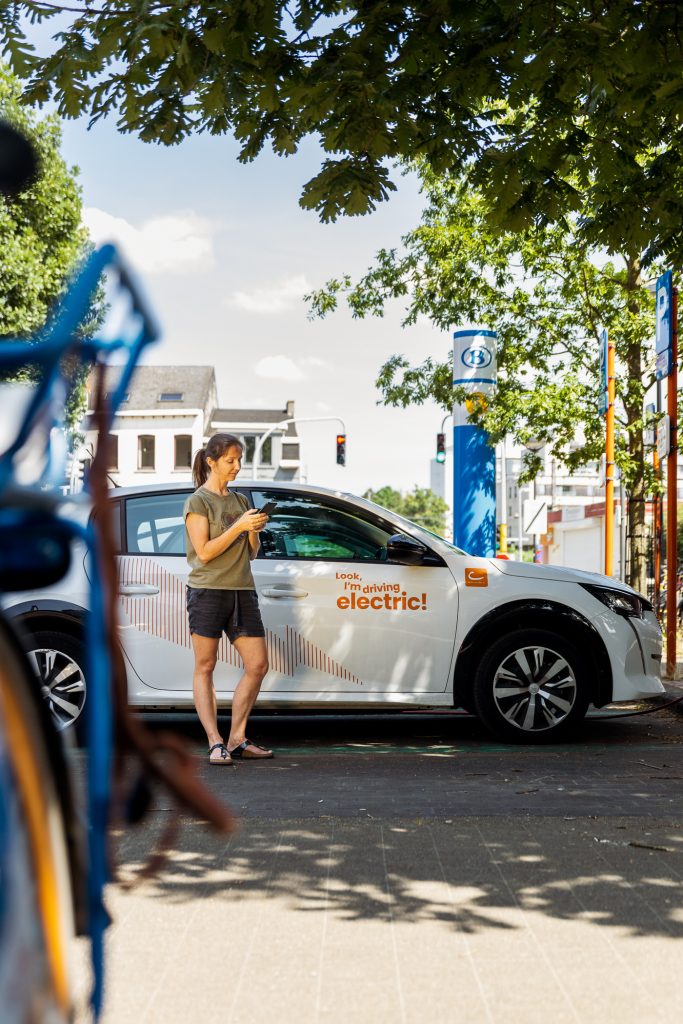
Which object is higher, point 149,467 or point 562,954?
point 149,467

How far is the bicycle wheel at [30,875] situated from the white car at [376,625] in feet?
23.7

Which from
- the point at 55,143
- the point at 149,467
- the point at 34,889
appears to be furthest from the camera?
the point at 149,467

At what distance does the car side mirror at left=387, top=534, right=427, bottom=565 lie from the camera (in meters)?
8.14

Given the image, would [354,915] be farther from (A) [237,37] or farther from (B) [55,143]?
(B) [55,143]

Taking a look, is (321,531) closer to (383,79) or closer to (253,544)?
(253,544)

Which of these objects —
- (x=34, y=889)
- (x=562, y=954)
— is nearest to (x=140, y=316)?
(x=34, y=889)

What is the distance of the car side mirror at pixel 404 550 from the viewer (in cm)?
814

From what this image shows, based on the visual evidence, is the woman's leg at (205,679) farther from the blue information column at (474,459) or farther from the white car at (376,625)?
the blue information column at (474,459)

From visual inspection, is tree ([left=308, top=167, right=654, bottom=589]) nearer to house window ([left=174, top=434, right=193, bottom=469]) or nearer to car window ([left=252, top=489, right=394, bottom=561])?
car window ([left=252, top=489, right=394, bottom=561])

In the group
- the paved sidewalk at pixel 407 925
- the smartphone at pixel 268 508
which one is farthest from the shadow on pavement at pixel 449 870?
the smartphone at pixel 268 508

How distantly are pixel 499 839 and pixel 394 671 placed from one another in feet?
9.22

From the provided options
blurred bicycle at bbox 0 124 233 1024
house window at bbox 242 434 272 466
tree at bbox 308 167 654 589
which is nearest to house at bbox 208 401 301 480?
house window at bbox 242 434 272 466

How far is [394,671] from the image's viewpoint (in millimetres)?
8164

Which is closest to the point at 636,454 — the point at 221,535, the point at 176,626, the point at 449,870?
the point at 176,626
